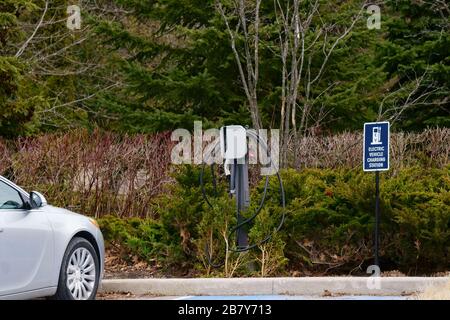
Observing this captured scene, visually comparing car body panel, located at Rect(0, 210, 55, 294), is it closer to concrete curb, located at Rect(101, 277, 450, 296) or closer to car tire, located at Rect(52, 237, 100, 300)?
car tire, located at Rect(52, 237, 100, 300)

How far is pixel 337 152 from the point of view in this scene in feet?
60.2

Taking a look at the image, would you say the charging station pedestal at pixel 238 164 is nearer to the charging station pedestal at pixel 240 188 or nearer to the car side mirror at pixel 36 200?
the charging station pedestal at pixel 240 188

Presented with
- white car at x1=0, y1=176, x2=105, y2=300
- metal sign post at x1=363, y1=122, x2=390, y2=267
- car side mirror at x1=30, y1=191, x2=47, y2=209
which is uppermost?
metal sign post at x1=363, y1=122, x2=390, y2=267

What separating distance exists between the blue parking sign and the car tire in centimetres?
375

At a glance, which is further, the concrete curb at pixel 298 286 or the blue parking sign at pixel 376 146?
the blue parking sign at pixel 376 146

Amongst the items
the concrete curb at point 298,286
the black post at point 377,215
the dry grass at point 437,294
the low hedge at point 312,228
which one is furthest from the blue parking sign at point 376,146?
the dry grass at point 437,294

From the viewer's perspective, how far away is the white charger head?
39.3 ft

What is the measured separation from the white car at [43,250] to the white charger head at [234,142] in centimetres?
270

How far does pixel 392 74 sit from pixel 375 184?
1502cm

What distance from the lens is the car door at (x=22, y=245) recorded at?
8.41 meters

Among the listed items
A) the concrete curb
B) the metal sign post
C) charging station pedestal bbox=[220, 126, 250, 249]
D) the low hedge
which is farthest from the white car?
the metal sign post

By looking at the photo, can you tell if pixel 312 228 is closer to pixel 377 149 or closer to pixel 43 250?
pixel 377 149

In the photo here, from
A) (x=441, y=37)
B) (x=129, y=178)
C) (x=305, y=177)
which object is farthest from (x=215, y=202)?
(x=441, y=37)

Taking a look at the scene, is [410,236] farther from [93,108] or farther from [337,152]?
[93,108]
